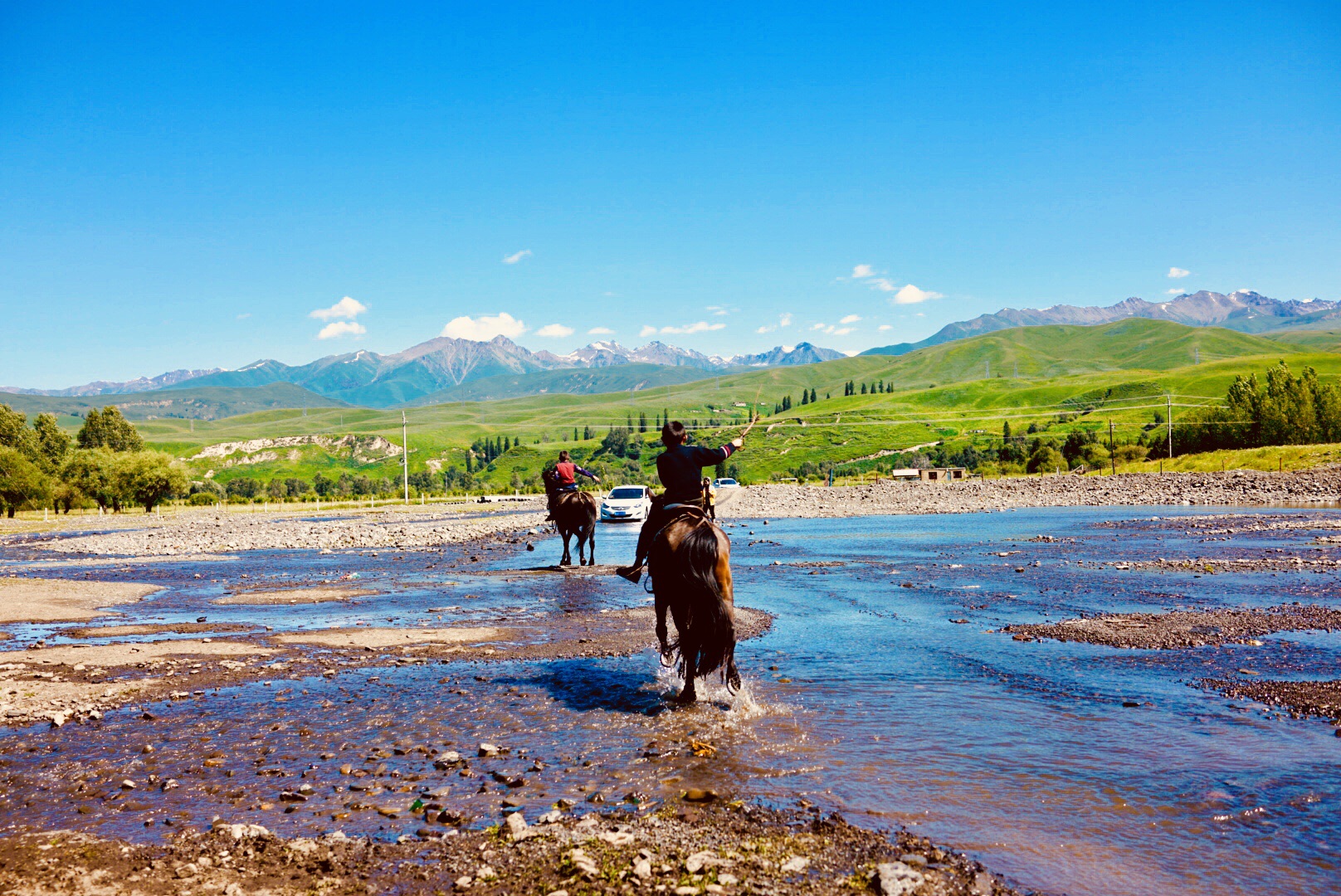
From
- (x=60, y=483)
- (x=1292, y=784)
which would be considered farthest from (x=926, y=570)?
(x=60, y=483)

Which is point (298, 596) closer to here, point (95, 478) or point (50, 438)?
point (95, 478)

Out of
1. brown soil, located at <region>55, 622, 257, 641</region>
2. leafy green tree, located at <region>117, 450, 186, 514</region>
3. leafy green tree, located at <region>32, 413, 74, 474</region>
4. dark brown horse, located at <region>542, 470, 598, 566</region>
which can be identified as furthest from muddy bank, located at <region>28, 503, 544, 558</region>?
leafy green tree, located at <region>32, 413, 74, 474</region>

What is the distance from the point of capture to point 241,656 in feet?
48.0

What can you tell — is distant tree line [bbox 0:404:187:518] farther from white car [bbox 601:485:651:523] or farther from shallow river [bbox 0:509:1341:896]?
shallow river [bbox 0:509:1341:896]

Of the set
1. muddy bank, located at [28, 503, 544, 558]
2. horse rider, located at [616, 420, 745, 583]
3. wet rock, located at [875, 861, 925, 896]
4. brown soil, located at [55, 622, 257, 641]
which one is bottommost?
muddy bank, located at [28, 503, 544, 558]

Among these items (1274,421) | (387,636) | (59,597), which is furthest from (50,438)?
(1274,421)

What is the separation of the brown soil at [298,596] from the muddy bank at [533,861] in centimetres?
1574

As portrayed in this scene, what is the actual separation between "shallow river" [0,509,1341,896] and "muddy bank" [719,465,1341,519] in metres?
Result: 40.6

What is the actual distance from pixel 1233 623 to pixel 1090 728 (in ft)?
26.8

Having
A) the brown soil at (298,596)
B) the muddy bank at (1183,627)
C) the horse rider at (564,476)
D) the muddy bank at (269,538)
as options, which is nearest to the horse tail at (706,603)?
the muddy bank at (1183,627)

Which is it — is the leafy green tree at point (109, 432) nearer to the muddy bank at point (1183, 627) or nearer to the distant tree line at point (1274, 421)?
the distant tree line at point (1274, 421)

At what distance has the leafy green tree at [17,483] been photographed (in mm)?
94000

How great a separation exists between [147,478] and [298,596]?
93.3 meters

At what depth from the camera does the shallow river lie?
718 centimetres
